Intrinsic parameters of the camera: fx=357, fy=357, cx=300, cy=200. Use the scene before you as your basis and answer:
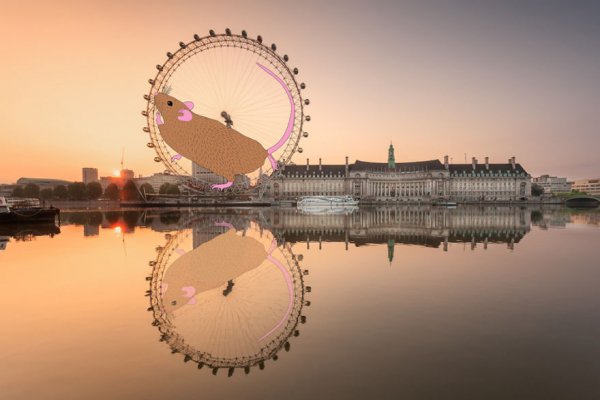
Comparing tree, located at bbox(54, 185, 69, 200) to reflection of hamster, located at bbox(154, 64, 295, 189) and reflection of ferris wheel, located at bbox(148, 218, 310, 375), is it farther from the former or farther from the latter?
reflection of ferris wheel, located at bbox(148, 218, 310, 375)

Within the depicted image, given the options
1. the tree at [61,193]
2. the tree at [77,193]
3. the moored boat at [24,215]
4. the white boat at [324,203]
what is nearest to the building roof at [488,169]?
the white boat at [324,203]

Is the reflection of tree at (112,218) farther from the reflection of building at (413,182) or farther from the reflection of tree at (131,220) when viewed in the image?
the reflection of building at (413,182)

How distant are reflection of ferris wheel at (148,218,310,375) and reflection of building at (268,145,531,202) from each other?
112 meters

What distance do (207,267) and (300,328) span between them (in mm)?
7017

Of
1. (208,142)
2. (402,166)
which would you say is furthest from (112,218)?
(402,166)

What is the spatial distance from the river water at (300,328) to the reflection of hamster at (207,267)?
9 cm

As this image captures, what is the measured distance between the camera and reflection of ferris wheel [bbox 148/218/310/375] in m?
7.01

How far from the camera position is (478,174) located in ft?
428

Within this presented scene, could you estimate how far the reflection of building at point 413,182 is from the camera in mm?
128625

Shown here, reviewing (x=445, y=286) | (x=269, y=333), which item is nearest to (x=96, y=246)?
(x=269, y=333)

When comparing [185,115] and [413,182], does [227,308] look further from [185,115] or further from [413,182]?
[413,182]

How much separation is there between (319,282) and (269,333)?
4510 mm

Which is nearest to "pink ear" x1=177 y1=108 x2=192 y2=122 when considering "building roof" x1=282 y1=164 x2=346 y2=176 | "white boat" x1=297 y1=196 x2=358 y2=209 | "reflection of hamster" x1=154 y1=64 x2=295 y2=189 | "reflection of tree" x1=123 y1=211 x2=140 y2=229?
"reflection of hamster" x1=154 y1=64 x2=295 y2=189

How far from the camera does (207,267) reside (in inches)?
554
